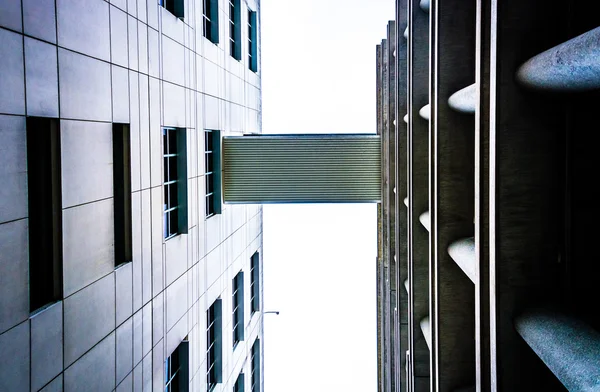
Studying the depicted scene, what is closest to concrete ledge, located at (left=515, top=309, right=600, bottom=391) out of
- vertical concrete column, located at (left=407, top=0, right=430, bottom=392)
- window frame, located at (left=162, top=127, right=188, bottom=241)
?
vertical concrete column, located at (left=407, top=0, right=430, bottom=392)

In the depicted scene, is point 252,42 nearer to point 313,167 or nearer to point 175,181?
point 313,167

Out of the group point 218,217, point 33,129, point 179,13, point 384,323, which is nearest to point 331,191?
point 218,217

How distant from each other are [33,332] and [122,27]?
329 inches

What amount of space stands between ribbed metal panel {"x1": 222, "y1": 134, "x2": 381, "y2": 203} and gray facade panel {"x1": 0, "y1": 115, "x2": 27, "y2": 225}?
17323 mm

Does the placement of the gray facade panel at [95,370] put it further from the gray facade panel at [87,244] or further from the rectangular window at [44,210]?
the rectangular window at [44,210]

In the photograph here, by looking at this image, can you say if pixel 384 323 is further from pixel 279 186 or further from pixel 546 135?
pixel 546 135

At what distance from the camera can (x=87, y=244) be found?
1162 centimetres

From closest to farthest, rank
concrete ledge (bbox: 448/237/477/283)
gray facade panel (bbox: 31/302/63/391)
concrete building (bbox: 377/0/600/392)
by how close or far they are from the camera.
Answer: concrete building (bbox: 377/0/600/392), gray facade panel (bbox: 31/302/63/391), concrete ledge (bbox: 448/237/477/283)

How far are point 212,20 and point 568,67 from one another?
1961 centimetres

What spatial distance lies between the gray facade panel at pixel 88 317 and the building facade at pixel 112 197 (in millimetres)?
46

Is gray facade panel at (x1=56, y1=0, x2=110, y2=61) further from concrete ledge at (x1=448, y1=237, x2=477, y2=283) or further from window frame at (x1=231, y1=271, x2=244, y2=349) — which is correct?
window frame at (x1=231, y1=271, x2=244, y2=349)

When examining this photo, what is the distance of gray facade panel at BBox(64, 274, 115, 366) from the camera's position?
35.4 feet

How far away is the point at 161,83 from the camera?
53.2ft

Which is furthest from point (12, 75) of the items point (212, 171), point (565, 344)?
point (212, 171)
